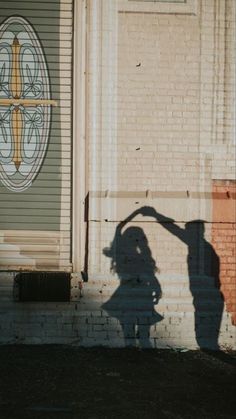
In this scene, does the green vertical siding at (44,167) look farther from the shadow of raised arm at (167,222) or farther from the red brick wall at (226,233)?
the red brick wall at (226,233)

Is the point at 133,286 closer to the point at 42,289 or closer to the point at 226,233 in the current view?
the point at 42,289

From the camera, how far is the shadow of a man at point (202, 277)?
21.9ft

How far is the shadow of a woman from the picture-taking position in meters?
6.63

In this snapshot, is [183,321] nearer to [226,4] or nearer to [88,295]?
[88,295]

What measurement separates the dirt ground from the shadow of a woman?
296mm

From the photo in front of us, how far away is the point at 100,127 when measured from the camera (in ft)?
22.3

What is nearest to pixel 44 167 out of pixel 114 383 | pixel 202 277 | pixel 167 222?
pixel 167 222

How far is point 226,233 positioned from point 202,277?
64cm

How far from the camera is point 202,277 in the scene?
22.4ft

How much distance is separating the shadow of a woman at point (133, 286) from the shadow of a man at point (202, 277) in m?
0.39

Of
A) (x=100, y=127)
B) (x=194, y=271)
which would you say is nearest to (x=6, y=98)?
(x=100, y=127)

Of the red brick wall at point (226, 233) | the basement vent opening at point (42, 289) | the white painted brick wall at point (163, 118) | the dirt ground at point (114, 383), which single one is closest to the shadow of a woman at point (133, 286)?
the white painted brick wall at point (163, 118)

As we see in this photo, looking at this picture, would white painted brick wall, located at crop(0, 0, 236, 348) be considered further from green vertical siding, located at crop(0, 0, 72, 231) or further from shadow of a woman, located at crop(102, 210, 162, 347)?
green vertical siding, located at crop(0, 0, 72, 231)

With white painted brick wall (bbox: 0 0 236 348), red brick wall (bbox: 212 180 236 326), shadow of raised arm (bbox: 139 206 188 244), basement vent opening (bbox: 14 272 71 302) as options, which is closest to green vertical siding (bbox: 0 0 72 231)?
white painted brick wall (bbox: 0 0 236 348)
